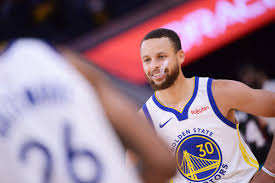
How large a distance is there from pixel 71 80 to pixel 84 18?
2.32 m

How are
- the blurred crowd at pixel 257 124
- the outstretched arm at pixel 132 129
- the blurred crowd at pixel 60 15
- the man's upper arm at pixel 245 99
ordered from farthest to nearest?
the blurred crowd at pixel 60 15 < the blurred crowd at pixel 257 124 < the man's upper arm at pixel 245 99 < the outstretched arm at pixel 132 129

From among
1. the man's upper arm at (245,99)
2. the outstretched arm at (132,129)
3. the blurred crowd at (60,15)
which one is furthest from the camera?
the blurred crowd at (60,15)

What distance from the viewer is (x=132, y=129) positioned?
55cm

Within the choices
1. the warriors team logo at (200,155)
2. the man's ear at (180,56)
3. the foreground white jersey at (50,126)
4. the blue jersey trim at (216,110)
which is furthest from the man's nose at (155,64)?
the foreground white jersey at (50,126)

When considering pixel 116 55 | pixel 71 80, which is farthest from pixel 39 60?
pixel 116 55

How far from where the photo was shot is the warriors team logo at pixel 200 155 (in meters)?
1.36

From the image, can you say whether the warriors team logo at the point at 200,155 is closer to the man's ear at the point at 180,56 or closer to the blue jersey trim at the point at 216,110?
the blue jersey trim at the point at 216,110

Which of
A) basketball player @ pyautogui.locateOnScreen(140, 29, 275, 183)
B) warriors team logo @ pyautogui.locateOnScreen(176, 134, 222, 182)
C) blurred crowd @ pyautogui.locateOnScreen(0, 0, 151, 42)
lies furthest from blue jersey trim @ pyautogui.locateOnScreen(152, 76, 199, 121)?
blurred crowd @ pyautogui.locateOnScreen(0, 0, 151, 42)

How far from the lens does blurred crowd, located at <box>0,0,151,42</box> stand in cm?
259

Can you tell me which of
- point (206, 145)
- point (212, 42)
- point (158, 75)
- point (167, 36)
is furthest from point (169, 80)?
point (212, 42)

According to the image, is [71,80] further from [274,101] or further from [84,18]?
[84,18]

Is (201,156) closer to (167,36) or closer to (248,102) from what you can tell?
(248,102)

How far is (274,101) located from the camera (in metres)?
1.36

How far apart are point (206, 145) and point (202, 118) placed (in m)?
0.12
